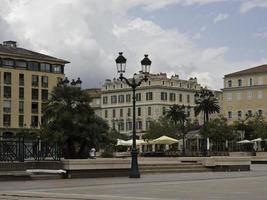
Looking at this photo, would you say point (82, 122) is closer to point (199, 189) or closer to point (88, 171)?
point (88, 171)

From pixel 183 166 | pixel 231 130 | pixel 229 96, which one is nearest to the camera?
pixel 183 166

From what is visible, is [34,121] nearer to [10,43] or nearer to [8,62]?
[8,62]

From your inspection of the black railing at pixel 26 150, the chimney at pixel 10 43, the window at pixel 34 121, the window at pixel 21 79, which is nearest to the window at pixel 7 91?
the window at pixel 21 79

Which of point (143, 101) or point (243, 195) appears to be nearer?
point (243, 195)

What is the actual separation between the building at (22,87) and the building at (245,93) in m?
40.5

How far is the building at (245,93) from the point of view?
146375 millimetres

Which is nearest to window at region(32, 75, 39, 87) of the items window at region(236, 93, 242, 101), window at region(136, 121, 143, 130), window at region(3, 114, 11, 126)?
window at region(3, 114, 11, 126)

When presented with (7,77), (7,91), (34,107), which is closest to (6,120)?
(7,91)

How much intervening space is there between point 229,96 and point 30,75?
154 feet

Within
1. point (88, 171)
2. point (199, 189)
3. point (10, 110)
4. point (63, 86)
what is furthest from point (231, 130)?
point (199, 189)

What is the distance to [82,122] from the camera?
147ft

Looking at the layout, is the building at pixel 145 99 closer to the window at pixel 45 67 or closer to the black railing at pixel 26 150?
the window at pixel 45 67

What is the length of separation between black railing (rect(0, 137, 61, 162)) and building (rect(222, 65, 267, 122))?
11395 cm

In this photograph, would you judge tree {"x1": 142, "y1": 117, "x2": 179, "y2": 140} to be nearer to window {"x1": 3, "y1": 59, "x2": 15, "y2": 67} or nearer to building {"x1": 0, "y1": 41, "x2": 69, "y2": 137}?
building {"x1": 0, "y1": 41, "x2": 69, "y2": 137}
